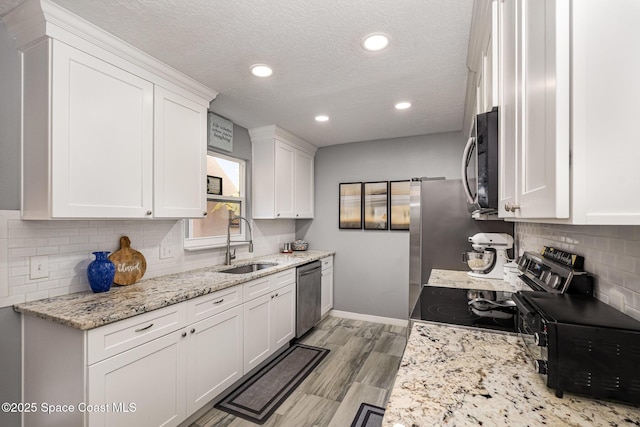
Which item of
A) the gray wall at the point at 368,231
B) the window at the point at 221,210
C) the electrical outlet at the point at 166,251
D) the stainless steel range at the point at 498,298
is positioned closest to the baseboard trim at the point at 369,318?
the gray wall at the point at 368,231

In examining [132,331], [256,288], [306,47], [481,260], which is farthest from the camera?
[256,288]

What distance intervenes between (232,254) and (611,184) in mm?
2988

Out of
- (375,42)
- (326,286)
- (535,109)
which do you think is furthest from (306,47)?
(326,286)

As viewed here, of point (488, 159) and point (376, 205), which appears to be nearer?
point (488, 159)

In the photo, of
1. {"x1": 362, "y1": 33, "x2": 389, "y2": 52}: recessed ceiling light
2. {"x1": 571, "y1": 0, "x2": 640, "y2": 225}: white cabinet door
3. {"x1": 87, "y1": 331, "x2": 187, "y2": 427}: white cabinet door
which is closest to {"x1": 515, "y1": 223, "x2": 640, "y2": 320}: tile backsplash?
{"x1": 571, "y1": 0, "x2": 640, "y2": 225}: white cabinet door

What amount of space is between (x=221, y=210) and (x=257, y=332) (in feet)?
4.16

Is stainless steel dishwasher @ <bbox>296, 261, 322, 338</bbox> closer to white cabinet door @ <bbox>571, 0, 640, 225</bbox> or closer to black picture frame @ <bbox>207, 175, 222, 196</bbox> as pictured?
black picture frame @ <bbox>207, 175, 222, 196</bbox>

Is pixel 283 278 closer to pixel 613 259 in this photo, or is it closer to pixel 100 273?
pixel 100 273

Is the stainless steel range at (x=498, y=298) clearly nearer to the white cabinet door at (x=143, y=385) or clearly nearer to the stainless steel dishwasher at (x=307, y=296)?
the white cabinet door at (x=143, y=385)

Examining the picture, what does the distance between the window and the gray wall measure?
125 centimetres

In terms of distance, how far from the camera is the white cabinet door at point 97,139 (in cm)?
150

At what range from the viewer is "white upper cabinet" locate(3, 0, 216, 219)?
4.86 feet

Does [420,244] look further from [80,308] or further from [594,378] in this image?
[80,308]

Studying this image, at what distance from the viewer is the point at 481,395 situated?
0.79 meters
